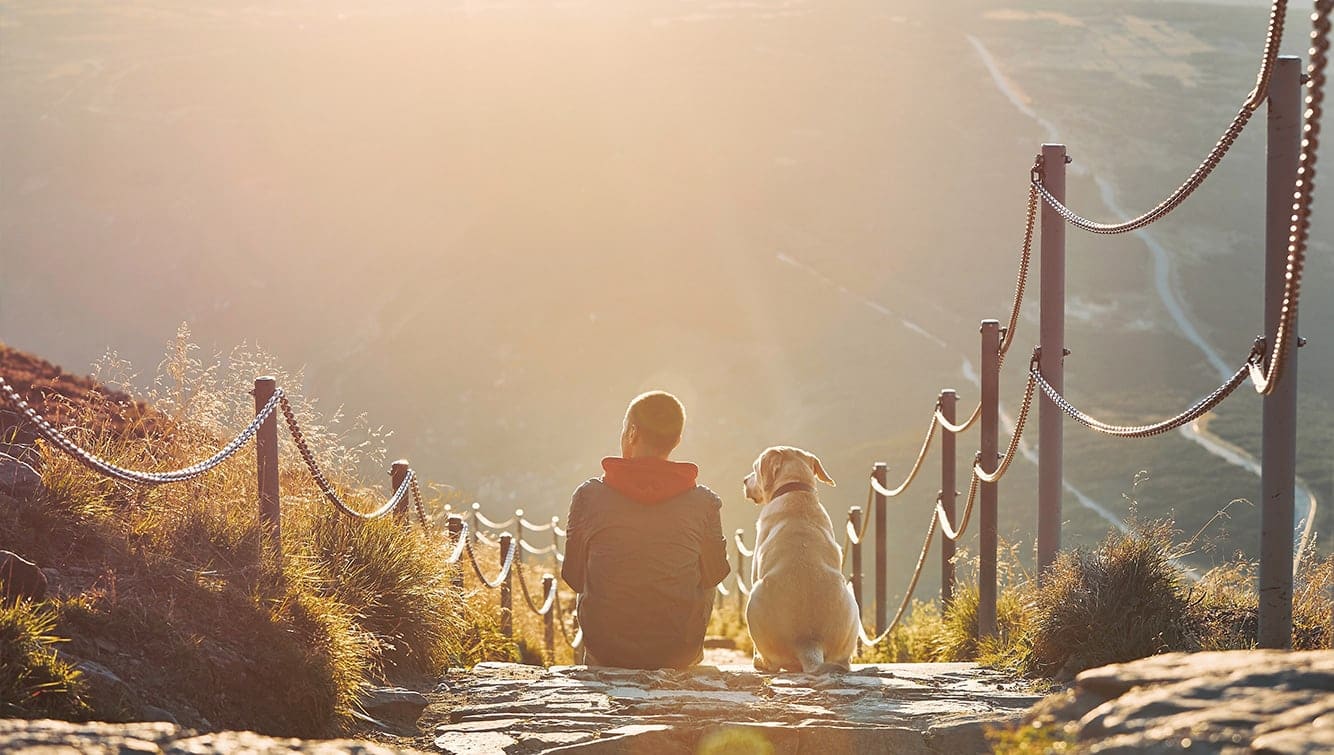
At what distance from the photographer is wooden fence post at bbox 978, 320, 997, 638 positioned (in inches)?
252

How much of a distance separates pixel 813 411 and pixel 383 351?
1627 centimetres

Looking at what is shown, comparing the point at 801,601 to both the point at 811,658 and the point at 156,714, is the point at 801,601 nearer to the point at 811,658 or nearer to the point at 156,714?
the point at 811,658

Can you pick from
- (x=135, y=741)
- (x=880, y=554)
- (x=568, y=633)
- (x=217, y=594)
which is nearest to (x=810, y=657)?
(x=217, y=594)

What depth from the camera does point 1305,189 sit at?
124 inches

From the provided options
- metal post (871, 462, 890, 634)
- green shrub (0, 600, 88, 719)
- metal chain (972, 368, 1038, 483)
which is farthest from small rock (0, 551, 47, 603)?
metal post (871, 462, 890, 634)

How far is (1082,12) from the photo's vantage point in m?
99.4

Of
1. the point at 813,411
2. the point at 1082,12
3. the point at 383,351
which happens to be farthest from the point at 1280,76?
the point at 1082,12

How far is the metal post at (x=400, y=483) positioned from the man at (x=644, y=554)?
1046 millimetres

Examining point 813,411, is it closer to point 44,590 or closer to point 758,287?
point 758,287

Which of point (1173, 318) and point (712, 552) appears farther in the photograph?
point (1173, 318)

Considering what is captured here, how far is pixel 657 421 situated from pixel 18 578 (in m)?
2.76

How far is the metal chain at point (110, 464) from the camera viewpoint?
355 centimetres

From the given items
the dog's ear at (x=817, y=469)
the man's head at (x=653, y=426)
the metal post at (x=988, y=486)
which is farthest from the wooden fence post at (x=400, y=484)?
the metal post at (x=988, y=486)

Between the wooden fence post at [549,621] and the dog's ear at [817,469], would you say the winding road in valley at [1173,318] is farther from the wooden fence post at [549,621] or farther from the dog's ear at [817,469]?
the wooden fence post at [549,621]
